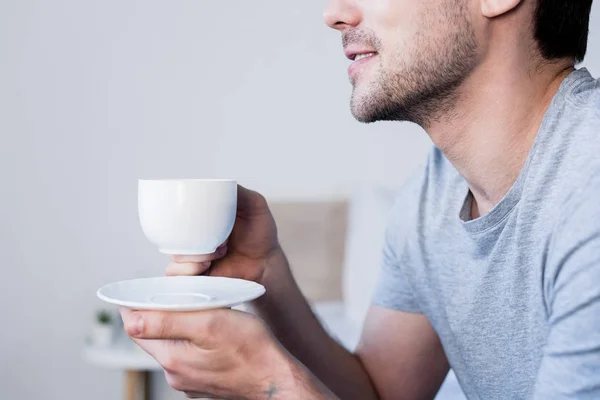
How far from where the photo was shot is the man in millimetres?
745

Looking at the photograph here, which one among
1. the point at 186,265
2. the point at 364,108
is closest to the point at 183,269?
the point at 186,265

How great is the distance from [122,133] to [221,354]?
212 cm

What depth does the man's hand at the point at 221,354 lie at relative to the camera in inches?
27.2

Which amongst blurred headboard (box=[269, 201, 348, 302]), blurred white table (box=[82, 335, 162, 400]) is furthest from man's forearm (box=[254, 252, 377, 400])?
blurred headboard (box=[269, 201, 348, 302])

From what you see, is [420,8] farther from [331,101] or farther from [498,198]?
[331,101]

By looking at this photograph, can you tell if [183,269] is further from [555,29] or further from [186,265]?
[555,29]

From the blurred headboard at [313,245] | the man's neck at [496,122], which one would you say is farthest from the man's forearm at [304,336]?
the blurred headboard at [313,245]

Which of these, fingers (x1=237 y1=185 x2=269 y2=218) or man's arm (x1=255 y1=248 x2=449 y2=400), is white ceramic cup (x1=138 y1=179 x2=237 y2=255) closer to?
fingers (x1=237 y1=185 x2=269 y2=218)

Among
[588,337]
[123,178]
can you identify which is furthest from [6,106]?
[588,337]

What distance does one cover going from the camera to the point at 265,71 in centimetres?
276

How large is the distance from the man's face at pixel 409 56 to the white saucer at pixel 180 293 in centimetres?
45

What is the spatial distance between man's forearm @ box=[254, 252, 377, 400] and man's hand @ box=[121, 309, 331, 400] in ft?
0.93

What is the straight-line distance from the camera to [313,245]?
8.61 feet

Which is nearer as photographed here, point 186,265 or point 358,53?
point 186,265
